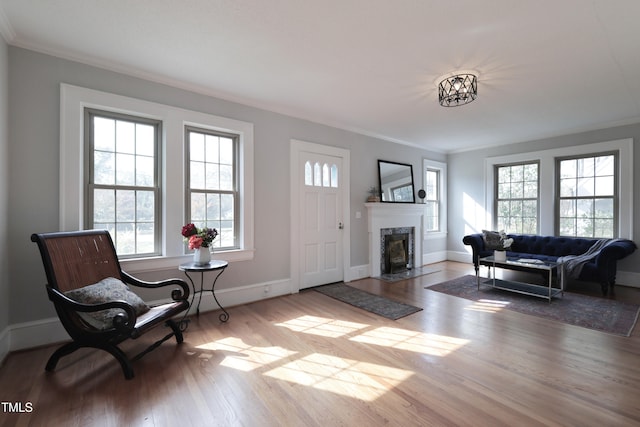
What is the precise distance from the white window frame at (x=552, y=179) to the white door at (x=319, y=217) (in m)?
3.46

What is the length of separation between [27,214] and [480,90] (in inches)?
188

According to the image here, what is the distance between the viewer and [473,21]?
7.01ft

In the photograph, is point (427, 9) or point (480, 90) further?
point (480, 90)

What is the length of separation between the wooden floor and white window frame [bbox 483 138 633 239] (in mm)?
2954

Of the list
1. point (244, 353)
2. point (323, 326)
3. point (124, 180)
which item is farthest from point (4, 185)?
point (323, 326)

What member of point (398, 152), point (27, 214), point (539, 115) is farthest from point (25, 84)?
point (539, 115)

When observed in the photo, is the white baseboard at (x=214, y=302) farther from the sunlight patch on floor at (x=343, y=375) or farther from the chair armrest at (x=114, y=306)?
the sunlight patch on floor at (x=343, y=375)

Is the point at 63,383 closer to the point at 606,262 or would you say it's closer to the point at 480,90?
the point at 480,90

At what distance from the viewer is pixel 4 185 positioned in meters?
2.32

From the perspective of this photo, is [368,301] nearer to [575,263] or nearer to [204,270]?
[204,270]

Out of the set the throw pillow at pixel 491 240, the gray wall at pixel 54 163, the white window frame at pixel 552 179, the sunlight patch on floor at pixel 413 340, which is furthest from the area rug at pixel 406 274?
the sunlight patch on floor at pixel 413 340

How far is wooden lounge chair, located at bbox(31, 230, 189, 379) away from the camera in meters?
2.02

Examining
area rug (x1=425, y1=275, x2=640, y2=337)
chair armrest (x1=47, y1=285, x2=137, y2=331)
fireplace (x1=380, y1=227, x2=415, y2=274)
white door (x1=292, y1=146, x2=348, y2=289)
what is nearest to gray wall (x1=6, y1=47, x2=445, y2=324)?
white door (x1=292, y1=146, x2=348, y2=289)

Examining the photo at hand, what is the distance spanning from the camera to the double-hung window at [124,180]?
2.83m
